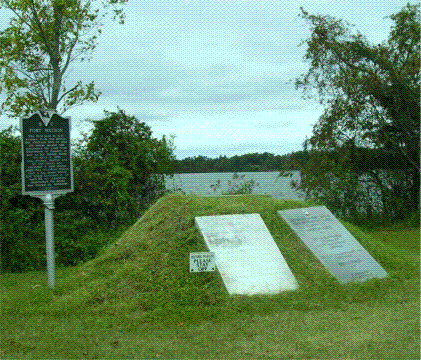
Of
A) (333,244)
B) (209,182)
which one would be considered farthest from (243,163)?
(333,244)

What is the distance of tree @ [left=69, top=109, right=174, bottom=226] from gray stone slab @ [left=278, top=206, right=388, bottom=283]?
4.29 meters

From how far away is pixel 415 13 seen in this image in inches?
632

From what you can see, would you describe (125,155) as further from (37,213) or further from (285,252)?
(285,252)

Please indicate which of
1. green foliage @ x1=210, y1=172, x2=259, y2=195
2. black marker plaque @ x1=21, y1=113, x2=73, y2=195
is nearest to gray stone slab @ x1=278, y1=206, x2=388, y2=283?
black marker plaque @ x1=21, y1=113, x2=73, y2=195

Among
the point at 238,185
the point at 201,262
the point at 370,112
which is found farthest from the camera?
the point at 370,112

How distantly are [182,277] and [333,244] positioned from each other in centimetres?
248

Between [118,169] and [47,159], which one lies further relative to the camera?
[118,169]

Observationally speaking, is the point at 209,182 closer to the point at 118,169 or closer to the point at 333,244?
the point at 118,169

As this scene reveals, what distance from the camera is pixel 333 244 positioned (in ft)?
27.7

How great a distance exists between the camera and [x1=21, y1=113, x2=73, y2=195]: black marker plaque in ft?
25.2

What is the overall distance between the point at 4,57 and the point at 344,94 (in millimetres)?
8835

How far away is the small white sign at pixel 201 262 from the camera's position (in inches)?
280

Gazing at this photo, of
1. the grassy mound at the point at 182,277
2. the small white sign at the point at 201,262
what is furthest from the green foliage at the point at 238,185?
the small white sign at the point at 201,262

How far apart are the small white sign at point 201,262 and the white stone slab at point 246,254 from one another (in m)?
0.20
